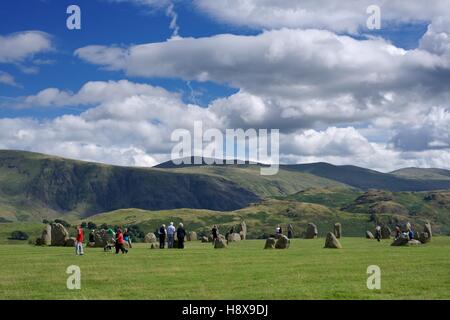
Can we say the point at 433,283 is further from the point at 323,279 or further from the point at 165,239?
the point at 165,239

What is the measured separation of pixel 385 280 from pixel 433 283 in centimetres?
230

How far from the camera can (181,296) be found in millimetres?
23234

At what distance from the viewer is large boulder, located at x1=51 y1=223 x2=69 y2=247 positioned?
65000 mm

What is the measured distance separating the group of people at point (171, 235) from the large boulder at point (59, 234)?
12679 mm

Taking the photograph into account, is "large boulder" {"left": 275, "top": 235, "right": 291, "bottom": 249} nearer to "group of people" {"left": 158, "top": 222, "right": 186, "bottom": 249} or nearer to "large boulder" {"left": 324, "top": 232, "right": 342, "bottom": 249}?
"large boulder" {"left": 324, "top": 232, "right": 342, "bottom": 249}

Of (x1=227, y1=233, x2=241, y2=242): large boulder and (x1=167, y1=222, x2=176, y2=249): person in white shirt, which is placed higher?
(x1=167, y1=222, x2=176, y2=249): person in white shirt

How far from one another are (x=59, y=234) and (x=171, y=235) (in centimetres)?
1466

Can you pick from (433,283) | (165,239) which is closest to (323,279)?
(433,283)

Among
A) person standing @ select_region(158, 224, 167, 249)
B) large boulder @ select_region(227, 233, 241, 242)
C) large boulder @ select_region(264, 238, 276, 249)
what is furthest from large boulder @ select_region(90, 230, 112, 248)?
large boulder @ select_region(227, 233, 241, 242)

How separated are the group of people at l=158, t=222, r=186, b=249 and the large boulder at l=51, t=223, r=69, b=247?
12.7 m

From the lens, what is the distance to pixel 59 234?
6538 centimetres

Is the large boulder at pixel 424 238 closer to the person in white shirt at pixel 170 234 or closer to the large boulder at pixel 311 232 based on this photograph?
the large boulder at pixel 311 232
